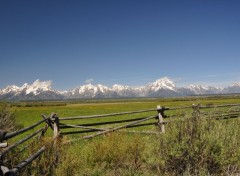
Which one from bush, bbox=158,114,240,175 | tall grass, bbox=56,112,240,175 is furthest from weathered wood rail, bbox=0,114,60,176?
bush, bbox=158,114,240,175

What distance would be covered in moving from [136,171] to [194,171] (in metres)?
1.46

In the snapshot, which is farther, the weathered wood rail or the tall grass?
the tall grass

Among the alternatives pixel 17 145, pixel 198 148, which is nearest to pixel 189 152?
pixel 198 148

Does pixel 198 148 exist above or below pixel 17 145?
below

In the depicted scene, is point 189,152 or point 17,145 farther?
point 189,152

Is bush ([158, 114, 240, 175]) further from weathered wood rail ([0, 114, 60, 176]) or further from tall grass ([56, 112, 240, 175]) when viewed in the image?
weathered wood rail ([0, 114, 60, 176])

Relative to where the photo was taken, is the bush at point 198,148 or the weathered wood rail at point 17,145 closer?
the weathered wood rail at point 17,145

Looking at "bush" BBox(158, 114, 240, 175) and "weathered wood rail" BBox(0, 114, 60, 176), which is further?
"bush" BBox(158, 114, 240, 175)

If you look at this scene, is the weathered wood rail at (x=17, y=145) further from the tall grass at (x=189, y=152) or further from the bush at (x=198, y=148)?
the bush at (x=198, y=148)

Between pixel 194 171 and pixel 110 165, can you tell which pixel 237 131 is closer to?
pixel 194 171

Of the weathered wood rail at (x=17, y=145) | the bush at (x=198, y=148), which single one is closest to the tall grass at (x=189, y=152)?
the bush at (x=198, y=148)

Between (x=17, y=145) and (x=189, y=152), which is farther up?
(x=17, y=145)

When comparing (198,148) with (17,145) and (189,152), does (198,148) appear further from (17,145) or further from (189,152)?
(17,145)

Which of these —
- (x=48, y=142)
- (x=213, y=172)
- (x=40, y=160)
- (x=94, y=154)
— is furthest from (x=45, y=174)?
(x=213, y=172)
